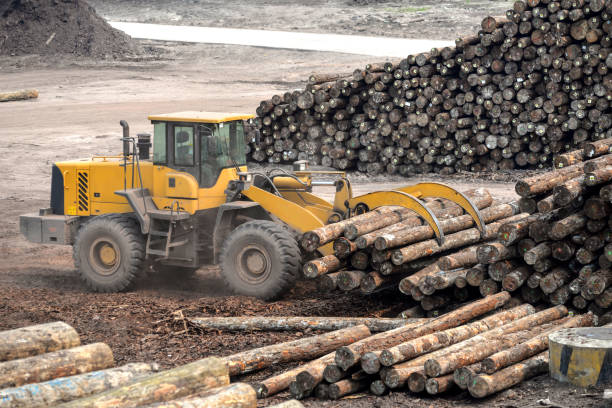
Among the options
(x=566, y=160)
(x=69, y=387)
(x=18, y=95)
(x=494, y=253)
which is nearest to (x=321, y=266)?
(x=494, y=253)

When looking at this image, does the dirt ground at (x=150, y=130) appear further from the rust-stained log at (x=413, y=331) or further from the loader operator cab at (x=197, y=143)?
the loader operator cab at (x=197, y=143)

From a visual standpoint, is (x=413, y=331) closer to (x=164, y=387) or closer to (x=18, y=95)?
(x=164, y=387)

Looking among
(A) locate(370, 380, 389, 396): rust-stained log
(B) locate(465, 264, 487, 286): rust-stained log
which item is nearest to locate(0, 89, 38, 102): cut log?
(B) locate(465, 264, 487, 286): rust-stained log

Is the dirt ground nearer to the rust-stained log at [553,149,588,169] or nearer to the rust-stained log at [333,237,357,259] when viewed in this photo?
the rust-stained log at [333,237,357,259]

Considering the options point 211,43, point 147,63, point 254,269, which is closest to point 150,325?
point 254,269

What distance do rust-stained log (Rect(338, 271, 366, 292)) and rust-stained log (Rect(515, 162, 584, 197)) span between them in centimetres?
247

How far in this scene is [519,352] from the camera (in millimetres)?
9969

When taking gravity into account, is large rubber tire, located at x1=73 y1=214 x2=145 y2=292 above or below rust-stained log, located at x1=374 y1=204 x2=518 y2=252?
below

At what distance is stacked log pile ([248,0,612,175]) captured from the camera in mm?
20000

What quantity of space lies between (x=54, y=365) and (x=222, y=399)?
2188 millimetres

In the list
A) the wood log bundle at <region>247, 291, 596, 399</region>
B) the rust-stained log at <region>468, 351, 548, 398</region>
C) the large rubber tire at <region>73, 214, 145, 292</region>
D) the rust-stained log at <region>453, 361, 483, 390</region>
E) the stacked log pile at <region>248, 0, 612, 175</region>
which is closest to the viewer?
the rust-stained log at <region>468, 351, 548, 398</region>

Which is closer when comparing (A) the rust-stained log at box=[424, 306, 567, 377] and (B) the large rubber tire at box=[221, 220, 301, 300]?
(A) the rust-stained log at box=[424, 306, 567, 377]

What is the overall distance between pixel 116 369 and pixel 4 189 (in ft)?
46.7

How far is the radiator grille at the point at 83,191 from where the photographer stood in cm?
1495
